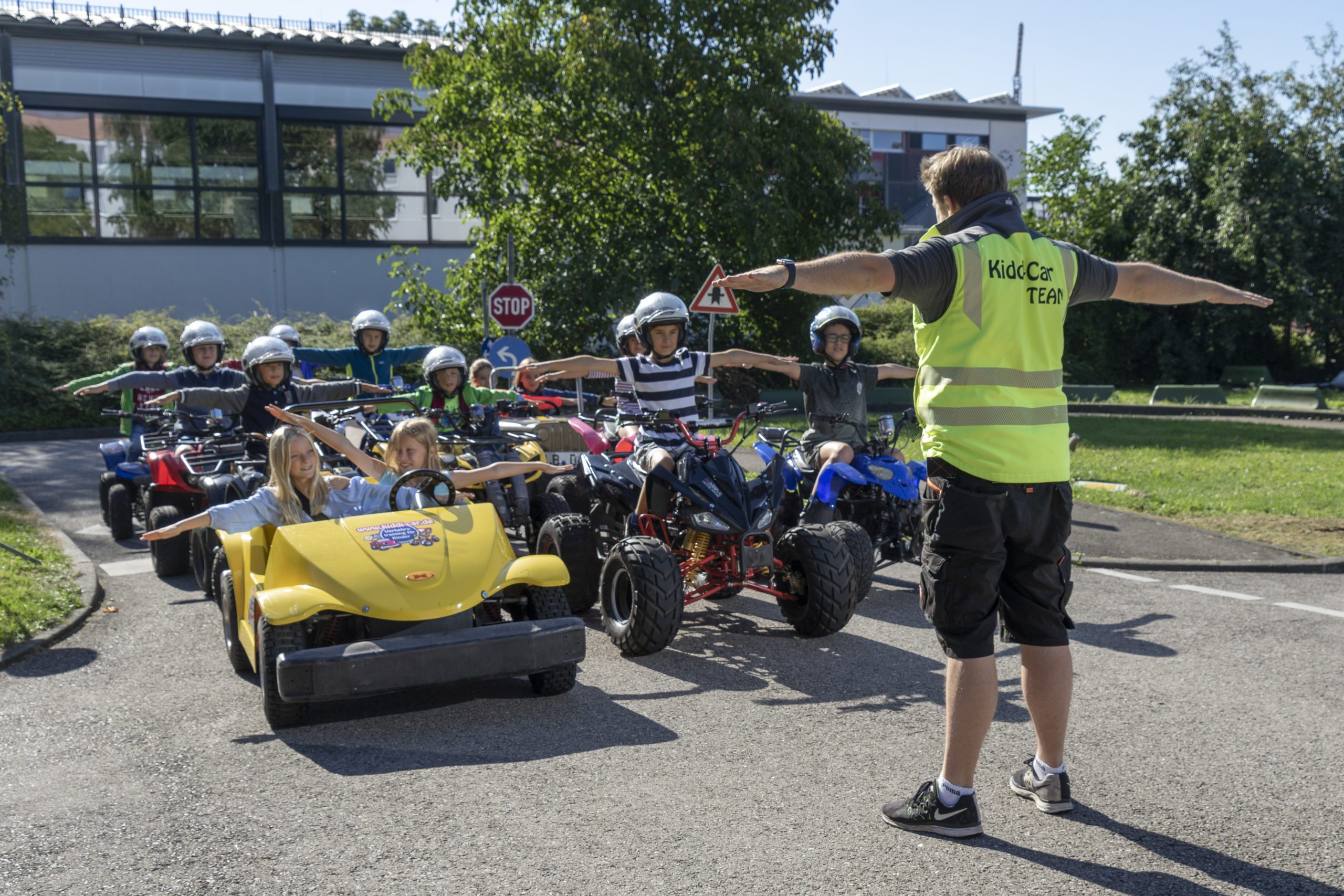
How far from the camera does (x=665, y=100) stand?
21.2 m

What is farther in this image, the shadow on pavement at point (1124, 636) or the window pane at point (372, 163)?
the window pane at point (372, 163)

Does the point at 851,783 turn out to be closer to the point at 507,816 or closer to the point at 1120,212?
the point at 507,816

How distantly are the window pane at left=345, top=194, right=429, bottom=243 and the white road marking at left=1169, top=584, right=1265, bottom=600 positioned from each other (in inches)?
945

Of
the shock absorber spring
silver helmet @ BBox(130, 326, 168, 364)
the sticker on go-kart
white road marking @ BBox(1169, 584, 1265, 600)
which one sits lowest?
white road marking @ BBox(1169, 584, 1265, 600)

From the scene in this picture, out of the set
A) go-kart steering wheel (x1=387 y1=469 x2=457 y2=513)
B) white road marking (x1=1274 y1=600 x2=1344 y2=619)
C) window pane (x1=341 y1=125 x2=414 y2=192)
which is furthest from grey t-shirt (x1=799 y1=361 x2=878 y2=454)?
window pane (x1=341 y1=125 x2=414 y2=192)

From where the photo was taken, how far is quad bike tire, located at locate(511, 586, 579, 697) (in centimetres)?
598

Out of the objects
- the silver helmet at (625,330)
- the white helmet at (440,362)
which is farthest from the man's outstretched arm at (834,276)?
the white helmet at (440,362)

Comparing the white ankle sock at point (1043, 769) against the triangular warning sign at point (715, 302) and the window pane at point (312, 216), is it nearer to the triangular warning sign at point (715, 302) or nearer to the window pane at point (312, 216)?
the triangular warning sign at point (715, 302)

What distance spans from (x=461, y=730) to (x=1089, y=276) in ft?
10.8

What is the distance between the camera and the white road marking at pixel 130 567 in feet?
32.1

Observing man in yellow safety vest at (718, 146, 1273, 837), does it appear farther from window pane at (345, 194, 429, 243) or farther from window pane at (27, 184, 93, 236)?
window pane at (27, 184, 93, 236)

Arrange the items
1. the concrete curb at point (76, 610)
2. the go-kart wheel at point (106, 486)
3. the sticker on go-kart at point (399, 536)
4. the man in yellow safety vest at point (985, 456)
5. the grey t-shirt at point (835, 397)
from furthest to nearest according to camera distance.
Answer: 1. the go-kart wheel at point (106, 486)
2. the grey t-shirt at point (835, 397)
3. the concrete curb at point (76, 610)
4. the sticker on go-kart at point (399, 536)
5. the man in yellow safety vest at point (985, 456)

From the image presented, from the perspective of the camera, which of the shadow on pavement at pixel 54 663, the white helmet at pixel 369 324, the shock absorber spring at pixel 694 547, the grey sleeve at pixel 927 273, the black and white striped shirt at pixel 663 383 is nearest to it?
the grey sleeve at pixel 927 273

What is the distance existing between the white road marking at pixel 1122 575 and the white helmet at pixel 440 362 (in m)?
5.16
